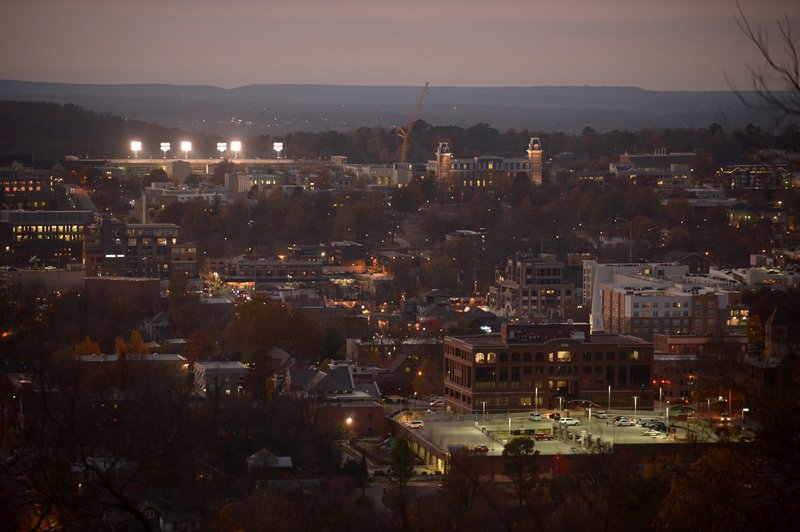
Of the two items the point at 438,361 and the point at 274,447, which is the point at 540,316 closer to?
the point at 438,361

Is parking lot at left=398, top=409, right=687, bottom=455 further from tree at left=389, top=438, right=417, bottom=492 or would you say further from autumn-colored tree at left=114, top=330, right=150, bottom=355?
autumn-colored tree at left=114, top=330, right=150, bottom=355

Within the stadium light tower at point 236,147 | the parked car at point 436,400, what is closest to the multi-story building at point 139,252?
the parked car at point 436,400

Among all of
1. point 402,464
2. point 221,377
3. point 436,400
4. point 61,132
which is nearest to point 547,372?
point 436,400

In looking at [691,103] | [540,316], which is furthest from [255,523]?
[691,103]

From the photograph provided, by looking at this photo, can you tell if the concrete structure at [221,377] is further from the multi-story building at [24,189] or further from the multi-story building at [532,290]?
the multi-story building at [24,189]

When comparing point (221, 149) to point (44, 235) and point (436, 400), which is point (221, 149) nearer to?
point (44, 235)

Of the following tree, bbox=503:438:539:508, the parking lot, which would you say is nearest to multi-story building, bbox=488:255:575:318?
the parking lot
